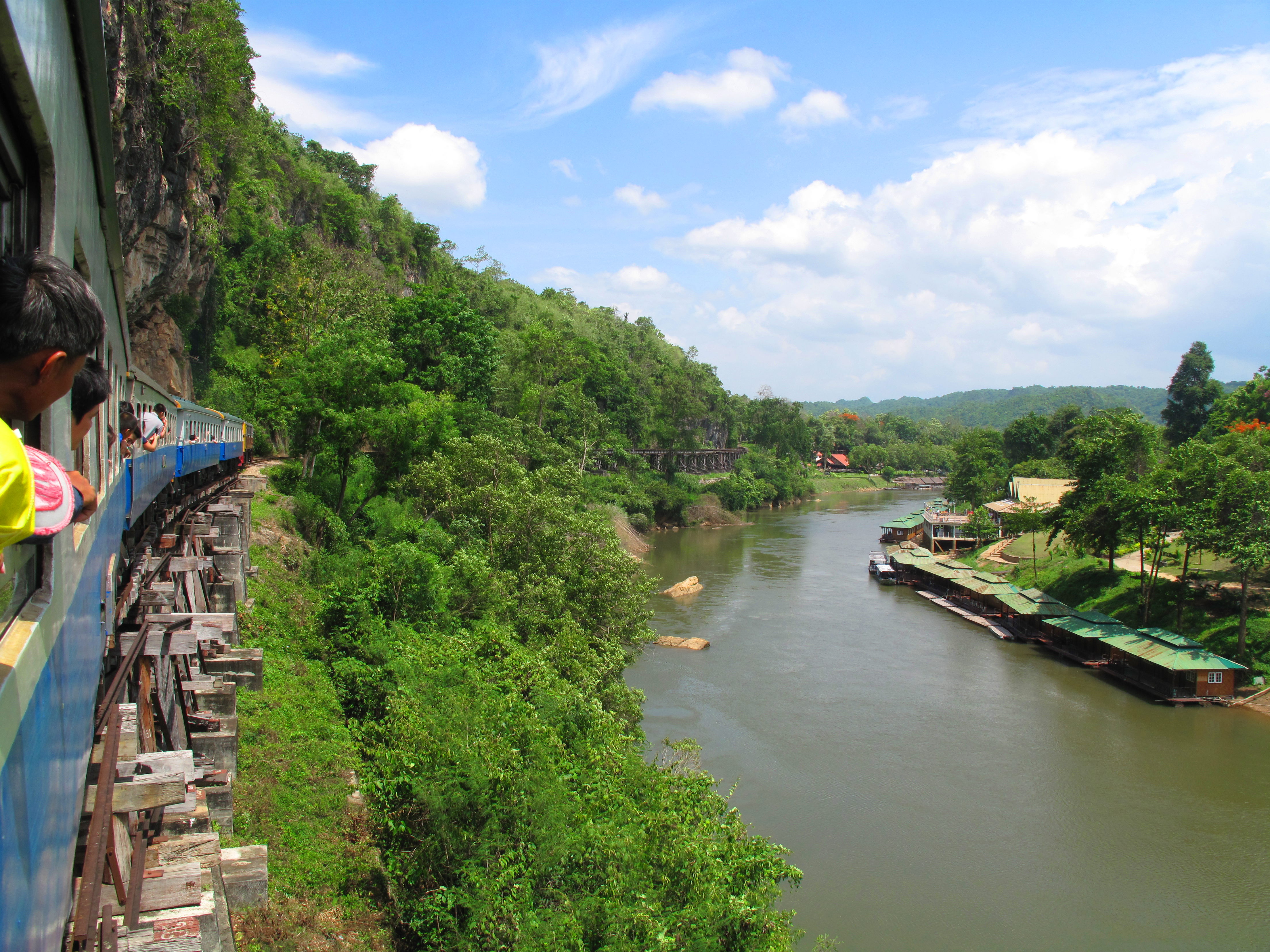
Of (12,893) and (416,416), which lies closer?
(12,893)

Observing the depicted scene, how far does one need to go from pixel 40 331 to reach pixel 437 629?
1578 centimetres

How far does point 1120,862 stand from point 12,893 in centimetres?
1799

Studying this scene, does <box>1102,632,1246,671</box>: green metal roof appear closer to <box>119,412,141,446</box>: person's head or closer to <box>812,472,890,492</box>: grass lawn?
<box>119,412,141,446</box>: person's head

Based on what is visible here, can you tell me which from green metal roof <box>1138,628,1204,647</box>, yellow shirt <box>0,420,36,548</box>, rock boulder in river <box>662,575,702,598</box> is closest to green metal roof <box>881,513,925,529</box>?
rock boulder in river <box>662,575,702,598</box>

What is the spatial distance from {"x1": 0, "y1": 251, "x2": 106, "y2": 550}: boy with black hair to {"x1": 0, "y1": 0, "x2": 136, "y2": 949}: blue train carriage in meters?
0.38

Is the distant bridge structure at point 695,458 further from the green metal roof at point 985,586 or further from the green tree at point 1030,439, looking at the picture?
the green metal roof at point 985,586

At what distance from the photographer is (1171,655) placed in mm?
22562

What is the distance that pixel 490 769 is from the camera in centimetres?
989

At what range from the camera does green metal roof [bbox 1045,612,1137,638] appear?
25.3 meters

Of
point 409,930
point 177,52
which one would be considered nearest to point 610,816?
point 409,930

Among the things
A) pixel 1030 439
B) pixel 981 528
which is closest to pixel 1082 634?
pixel 981 528

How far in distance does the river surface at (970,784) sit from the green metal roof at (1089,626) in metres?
1.28

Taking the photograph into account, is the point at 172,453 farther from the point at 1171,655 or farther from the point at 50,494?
the point at 1171,655

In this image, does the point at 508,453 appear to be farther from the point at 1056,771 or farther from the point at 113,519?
the point at 113,519
